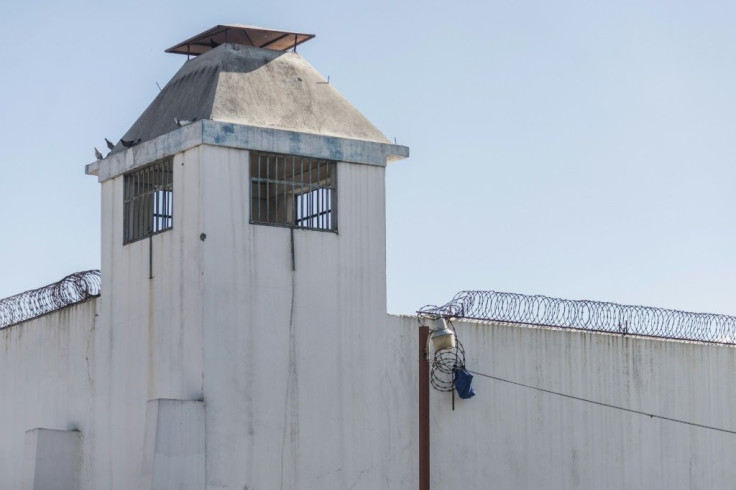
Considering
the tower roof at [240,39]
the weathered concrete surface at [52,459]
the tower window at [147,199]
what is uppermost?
the tower roof at [240,39]

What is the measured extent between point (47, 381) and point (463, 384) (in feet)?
22.6

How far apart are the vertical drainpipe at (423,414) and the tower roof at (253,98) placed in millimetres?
3385

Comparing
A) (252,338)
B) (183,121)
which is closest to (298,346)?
(252,338)

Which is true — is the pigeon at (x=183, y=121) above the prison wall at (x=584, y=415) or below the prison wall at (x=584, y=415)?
above

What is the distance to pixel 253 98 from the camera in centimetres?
2519

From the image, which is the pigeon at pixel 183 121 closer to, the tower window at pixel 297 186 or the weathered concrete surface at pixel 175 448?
the tower window at pixel 297 186

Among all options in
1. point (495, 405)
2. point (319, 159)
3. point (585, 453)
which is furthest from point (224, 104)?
point (585, 453)

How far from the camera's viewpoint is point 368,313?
25531 mm

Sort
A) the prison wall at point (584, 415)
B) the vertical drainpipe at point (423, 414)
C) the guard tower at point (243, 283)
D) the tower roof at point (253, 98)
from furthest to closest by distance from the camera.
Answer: the prison wall at point (584, 415) → the vertical drainpipe at point (423, 414) → the tower roof at point (253, 98) → the guard tower at point (243, 283)

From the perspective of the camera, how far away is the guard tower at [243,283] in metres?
23.8

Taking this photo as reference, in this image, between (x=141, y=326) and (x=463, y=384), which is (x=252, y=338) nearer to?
(x=141, y=326)

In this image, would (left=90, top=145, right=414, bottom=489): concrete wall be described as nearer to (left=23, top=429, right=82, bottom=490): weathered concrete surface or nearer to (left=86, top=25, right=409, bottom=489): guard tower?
(left=86, top=25, right=409, bottom=489): guard tower

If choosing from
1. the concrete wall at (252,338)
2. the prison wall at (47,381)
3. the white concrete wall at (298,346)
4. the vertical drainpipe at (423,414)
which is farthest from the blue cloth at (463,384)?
the prison wall at (47,381)

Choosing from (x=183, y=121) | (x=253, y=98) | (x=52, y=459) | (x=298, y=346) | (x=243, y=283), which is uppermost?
(x=253, y=98)
